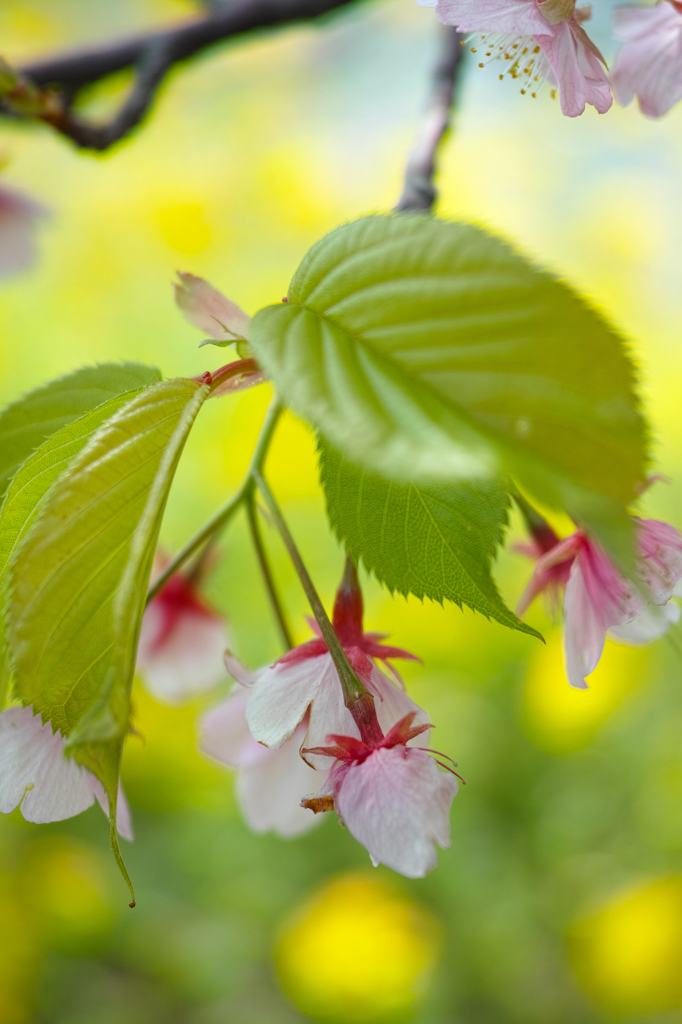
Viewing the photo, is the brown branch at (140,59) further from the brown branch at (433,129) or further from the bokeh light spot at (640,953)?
the bokeh light spot at (640,953)

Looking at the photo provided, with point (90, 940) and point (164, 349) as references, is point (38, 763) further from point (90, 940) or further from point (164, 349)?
point (164, 349)

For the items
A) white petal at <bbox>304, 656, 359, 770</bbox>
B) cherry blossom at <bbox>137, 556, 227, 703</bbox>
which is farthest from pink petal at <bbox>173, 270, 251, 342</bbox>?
cherry blossom at <bbox>137, 556, 227, 703</bbox>

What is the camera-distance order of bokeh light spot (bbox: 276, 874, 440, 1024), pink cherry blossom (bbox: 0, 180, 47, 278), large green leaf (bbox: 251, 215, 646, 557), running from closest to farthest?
large green leaf (bbox: 251, 215, 646, 557) < pink cherry blossom (bbox: 0, 180, 47, 278) < bokeh light spot (bbox: 276, 874, 440, 1024)

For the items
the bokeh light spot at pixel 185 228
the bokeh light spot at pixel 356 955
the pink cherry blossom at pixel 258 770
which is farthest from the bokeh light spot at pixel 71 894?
the bokeh light spot at pixel 185 228

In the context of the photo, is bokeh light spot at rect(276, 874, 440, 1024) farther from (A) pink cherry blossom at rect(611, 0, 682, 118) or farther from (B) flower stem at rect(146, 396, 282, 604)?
(A) pink cherry blossom at rect(611, 0, 682, 118)

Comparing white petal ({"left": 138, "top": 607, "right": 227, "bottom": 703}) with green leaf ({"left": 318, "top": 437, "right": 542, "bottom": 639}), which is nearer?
green leaf ({"left": 318, "top": 437, "right": 542, "bottom": 639})

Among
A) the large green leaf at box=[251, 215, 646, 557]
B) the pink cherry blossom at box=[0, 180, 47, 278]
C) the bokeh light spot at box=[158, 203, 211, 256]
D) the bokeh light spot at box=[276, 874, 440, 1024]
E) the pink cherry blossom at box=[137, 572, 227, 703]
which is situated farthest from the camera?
the bokeh light spot at box=[158, 203, 211, 256]
